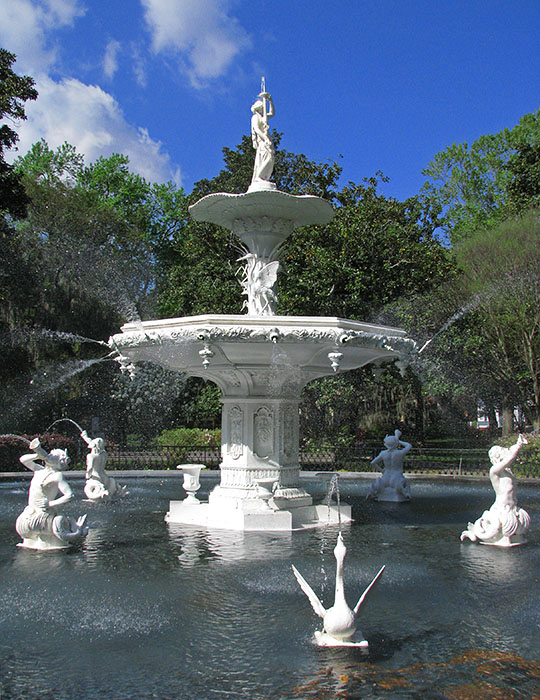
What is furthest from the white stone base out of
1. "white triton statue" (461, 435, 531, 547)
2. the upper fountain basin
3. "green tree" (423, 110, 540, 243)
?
"green tree" (423, 110, 540, 243)

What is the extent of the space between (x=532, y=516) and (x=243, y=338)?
602 centimetres

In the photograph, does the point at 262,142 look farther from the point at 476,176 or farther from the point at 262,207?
the point at 476,176

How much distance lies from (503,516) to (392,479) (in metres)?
4.81

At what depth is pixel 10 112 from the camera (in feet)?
72.5

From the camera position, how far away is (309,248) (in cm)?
2398

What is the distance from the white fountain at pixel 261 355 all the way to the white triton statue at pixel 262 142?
2 cm

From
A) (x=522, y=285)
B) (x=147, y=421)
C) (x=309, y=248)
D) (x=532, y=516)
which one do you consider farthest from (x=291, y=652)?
(x=147, y=421)

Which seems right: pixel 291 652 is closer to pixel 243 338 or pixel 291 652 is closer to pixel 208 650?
pixel 208 650

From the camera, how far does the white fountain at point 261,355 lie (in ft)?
31.2

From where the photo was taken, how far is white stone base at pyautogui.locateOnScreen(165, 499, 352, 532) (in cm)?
998

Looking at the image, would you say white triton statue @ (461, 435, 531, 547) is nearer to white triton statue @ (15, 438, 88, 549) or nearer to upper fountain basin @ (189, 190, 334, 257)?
upper fountain basin @ (189, 190, 334, 257)

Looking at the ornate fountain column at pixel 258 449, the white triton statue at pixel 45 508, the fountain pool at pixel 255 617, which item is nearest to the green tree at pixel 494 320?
the ornate fountain column at pixel 258 449

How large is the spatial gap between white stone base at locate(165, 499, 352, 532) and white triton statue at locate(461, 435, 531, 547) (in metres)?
2.21

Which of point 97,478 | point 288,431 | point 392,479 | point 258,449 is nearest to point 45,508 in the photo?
point 258,449
